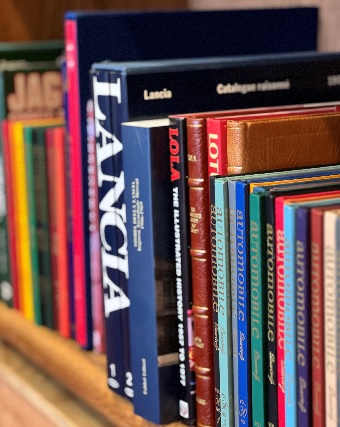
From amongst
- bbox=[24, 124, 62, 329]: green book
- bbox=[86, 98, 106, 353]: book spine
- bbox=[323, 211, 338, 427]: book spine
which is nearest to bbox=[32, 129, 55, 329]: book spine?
bbox=[24, 124, 62, 329]: green book

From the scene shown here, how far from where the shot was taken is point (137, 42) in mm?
891

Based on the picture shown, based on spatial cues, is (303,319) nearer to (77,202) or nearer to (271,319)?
(271,319)

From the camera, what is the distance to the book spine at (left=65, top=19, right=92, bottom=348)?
0.89 meters

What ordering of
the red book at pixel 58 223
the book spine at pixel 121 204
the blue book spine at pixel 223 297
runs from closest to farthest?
the blue book spine at pixel 223 297 < the book spine at pixel 121 204 < the red book at pixel 58 223

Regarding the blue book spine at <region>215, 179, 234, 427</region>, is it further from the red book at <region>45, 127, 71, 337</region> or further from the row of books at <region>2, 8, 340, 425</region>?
the red book at <region>45, 127, 71, 337</region>

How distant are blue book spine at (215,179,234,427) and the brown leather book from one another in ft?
0.14

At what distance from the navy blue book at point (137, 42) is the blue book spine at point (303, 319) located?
0.40 metres

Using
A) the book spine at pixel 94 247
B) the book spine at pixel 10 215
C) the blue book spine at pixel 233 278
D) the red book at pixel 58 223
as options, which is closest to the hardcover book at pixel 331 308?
the blue book spine at pixel 233 278

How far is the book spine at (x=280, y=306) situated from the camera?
578mm

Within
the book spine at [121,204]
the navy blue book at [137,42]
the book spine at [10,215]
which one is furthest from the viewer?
the book spine at [10,215]

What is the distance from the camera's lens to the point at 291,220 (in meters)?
0.56

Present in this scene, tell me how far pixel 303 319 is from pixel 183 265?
176 mm

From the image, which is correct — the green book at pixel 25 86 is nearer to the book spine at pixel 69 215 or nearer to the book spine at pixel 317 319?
the book spine at pixel 69 215

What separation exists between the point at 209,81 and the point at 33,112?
1.38ft
